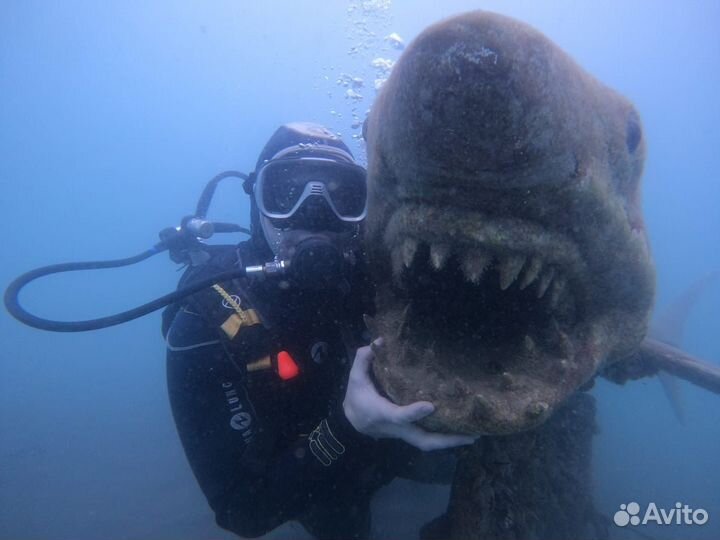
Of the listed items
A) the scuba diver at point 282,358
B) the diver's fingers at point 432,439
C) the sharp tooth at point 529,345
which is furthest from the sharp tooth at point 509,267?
the scuba diver at point 282,358

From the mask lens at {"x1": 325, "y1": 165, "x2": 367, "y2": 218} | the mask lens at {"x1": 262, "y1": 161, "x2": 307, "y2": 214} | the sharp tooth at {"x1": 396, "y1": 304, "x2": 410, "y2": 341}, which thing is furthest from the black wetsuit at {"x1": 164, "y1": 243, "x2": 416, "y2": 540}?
the sharp tooth at {"x1": 396, "y1": 304, "x2": 410, "y2": 341}

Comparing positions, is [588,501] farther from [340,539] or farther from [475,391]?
[475,391]

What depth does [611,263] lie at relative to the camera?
6.51ft

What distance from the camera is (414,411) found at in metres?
1.72

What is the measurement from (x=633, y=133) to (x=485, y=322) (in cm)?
112

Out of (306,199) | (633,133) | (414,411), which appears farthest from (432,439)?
(306,199)

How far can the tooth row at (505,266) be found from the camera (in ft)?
5.65

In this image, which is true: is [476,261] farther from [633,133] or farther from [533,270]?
[633,133]

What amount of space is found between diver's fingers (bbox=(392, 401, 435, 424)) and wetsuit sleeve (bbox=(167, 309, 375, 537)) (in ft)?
3.64

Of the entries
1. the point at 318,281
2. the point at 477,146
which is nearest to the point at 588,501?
the point at 318,281

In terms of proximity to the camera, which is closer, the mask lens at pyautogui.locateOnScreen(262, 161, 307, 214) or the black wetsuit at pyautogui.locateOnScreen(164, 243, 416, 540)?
the black wetsuit at pyautogui.locateOnScreen(164, 243, 416, 540)

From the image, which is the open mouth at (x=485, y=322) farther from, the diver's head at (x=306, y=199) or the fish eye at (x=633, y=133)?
the diver's head at (x=306, y=199)

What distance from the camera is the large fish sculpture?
1.47 metres

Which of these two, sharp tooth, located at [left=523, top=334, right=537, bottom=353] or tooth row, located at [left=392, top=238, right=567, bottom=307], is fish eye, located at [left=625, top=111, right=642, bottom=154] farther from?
A: sharp tooth, located at [left=523, top=334, right=537, bottom=353]
